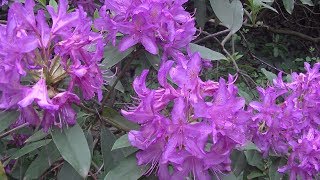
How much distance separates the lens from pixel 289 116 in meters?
1.59

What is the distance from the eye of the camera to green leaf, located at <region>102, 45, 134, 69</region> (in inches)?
54.3

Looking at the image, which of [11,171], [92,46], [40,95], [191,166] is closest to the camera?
[40,95]

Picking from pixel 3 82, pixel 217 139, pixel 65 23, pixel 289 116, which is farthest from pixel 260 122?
pixel 3 82

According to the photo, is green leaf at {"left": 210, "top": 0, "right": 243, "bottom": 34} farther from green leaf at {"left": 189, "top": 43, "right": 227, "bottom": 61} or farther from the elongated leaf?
the elongated leaf

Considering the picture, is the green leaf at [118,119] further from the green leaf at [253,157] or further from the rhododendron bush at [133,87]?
the green leaf at [253,157]

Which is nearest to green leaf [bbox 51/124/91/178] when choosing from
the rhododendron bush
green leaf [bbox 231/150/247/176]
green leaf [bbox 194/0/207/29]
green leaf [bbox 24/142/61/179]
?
the rhododendron bush

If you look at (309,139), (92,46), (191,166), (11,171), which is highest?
(92,46)

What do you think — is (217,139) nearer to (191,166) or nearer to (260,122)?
(191,166)

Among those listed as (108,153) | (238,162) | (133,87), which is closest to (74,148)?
(133,87)

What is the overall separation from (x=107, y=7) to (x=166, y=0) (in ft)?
0.52

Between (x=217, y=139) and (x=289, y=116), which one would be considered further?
(x=289, y=116)

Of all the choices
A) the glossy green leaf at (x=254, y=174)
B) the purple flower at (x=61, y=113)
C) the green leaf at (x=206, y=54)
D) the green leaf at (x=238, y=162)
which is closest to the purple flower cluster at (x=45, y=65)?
the purple flower at (x=61, y=113)

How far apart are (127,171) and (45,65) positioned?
0.95ft

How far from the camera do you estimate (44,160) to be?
5.17 feet
